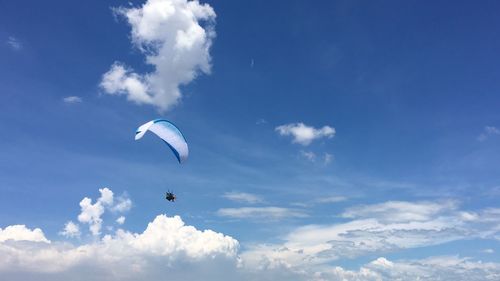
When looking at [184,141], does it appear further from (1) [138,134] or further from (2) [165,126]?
(1) [138,134]

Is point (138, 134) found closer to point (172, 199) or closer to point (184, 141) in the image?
point (184, 141)

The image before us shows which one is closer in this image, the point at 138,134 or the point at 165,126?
the point at 138,134

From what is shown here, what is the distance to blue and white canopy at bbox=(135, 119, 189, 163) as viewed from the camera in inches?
2924

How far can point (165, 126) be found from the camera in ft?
248

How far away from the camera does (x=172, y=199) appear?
85938 millimetres

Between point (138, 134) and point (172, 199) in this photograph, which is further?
point (172, 199)

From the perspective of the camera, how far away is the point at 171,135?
76188 millimetres

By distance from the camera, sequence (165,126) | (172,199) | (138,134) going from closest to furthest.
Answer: (138,134)
(165,126)
(172,199)

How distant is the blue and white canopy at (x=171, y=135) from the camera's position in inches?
2924

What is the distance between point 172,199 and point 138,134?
20.4 meters

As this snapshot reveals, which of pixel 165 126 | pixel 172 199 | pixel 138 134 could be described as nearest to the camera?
pixel 138 134

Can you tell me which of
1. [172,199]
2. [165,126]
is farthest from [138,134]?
[172,199]

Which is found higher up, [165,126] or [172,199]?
[165,126]

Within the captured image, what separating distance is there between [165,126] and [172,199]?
51.8 ft
